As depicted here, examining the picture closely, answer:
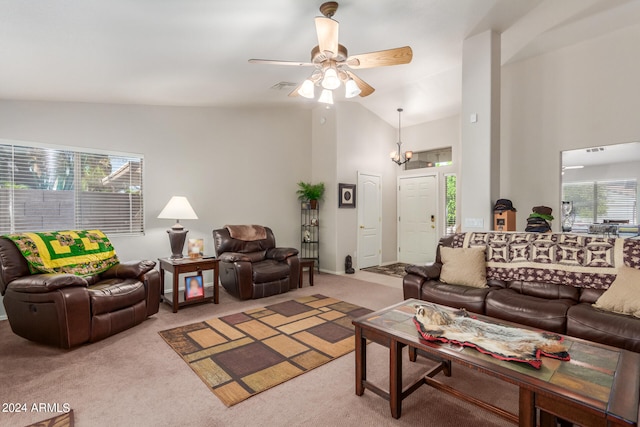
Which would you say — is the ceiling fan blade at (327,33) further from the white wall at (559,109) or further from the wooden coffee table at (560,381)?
the white wall at (559,109)

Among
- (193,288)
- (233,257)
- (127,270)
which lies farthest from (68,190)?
(233,257)

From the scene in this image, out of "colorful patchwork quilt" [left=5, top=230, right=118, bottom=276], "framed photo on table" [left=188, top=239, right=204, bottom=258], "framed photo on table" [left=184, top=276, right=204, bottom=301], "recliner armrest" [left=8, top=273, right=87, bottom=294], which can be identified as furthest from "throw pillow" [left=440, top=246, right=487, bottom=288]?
"colorful patchwork quilt" [left=5, top=230, right=118, bottom=276]

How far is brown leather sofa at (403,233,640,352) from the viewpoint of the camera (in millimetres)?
2145

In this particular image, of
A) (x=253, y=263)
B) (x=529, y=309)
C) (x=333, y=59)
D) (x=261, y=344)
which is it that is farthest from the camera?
(x=253, y=263)

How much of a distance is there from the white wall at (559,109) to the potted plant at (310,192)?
121 inches

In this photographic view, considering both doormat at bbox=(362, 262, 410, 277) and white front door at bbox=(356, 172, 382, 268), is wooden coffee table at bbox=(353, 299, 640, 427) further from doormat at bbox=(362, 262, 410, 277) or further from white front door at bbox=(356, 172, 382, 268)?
white front door at bbox=(356, 172, 382, 268)

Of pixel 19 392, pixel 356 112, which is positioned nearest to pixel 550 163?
pixel 356 112

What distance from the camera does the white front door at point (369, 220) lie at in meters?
6.38

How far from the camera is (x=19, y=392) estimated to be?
6.85ft

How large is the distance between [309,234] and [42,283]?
4.18 m

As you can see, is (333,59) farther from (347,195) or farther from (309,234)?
(309,234)

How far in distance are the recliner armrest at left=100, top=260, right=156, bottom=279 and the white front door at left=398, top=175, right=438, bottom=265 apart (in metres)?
5.24

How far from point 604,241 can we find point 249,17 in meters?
3.66

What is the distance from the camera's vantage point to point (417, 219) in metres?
6.87
